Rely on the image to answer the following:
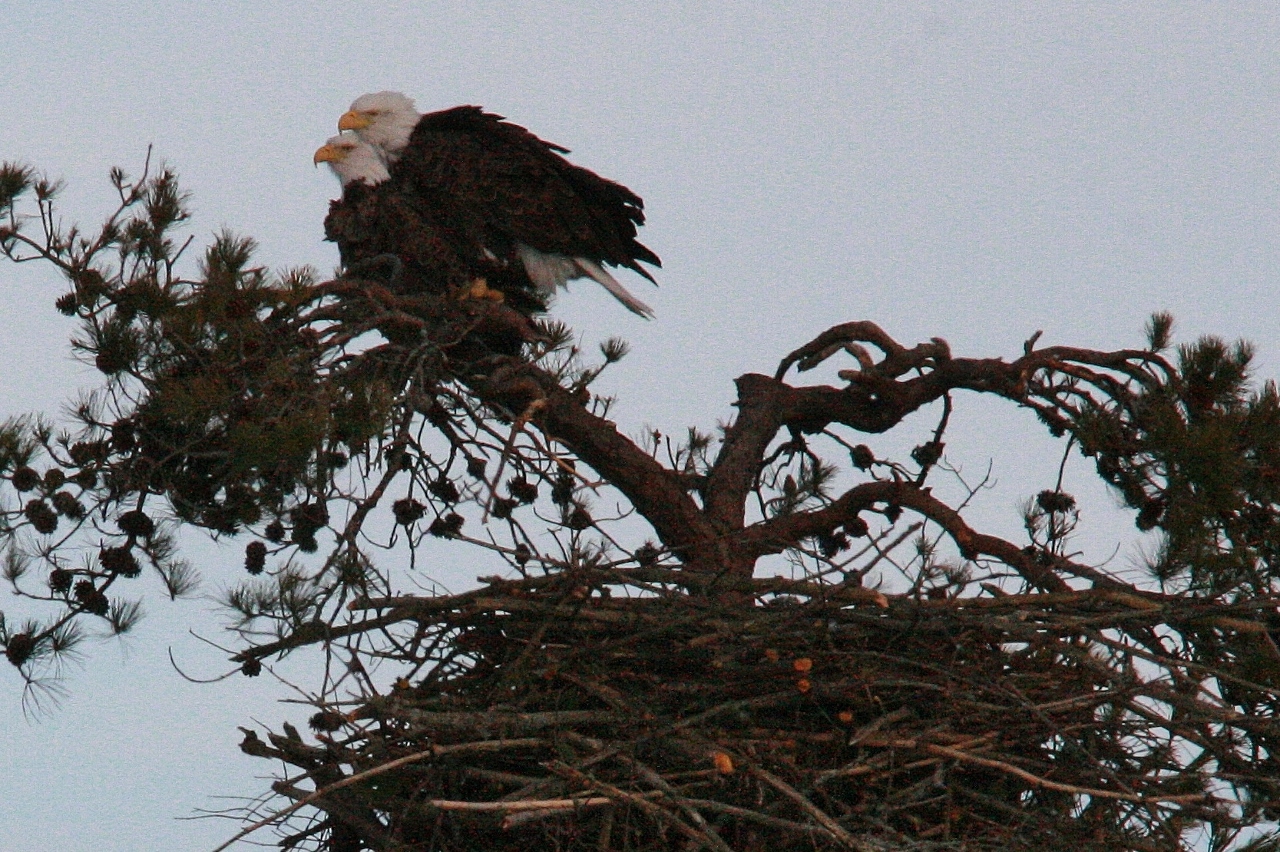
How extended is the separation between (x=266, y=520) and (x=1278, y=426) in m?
2.42

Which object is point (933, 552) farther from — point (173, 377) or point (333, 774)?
point (173, 377)

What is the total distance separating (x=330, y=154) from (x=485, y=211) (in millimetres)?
709

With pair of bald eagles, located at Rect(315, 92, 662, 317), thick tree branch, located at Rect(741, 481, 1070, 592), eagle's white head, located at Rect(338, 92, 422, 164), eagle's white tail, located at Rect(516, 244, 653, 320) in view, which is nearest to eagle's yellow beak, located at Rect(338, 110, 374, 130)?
eagle's white head, located at Rect(338, 92, 422, 164)

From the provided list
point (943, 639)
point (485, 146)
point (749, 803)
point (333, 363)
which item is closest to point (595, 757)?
point (749, 803)

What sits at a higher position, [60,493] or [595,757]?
[60,493]

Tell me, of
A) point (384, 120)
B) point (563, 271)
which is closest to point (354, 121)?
point (384, 120)

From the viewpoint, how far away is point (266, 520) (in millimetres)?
3779

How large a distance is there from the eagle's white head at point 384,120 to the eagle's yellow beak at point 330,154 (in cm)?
10

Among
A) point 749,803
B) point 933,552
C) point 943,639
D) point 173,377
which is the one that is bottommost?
point 749,803

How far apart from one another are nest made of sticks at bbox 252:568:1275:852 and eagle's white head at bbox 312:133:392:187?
7.05ft

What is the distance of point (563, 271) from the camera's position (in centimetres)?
554

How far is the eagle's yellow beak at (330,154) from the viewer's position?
5688mm

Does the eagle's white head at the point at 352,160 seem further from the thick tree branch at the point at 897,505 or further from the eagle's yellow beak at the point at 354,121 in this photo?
the thick tree branch at the point at 897,505

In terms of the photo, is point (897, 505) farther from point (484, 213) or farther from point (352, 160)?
point (352, 160)
